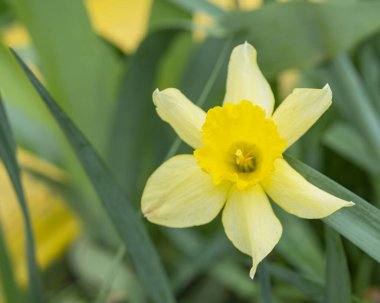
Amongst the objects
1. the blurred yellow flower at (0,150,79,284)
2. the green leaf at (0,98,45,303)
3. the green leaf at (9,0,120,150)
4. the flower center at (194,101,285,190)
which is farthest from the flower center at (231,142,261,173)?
the blurred yellow flower at (0,150,79,284)

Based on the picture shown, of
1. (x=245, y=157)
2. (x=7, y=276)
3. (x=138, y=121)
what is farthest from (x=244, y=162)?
(x=138, y=121)

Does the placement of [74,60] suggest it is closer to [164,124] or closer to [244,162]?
[164,124]

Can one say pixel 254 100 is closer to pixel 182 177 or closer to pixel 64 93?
pixel 182 177

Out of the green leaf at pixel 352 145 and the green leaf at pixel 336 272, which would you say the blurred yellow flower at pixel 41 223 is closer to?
the green leaf at pixel 352 145

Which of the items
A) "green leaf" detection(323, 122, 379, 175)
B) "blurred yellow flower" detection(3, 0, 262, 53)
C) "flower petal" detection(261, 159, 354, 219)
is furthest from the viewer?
"blurred yellow flower" detection(3, 0, 262, 53)

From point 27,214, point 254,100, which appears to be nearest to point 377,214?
point 254,100

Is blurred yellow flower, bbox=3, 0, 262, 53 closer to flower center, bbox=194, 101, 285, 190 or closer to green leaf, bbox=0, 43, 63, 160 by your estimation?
green leaf, bbox=0, 43, 63, 160
